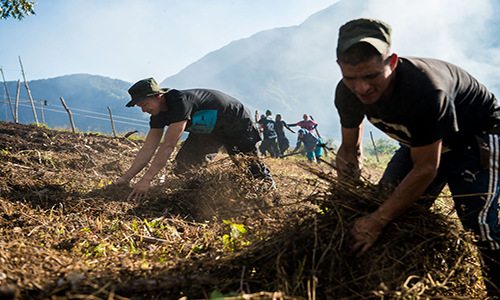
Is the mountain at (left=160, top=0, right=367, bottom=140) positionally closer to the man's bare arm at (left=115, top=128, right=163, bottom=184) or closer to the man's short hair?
the man's bare arm at (left=115, top=128, right=163, bottom=184)

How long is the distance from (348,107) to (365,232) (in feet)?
2.69

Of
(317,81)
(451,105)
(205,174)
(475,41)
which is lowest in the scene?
(205,174)

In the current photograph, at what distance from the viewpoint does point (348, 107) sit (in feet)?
6.72

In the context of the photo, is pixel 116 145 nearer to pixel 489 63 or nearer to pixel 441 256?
pixel 441 256

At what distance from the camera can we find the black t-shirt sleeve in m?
2.00

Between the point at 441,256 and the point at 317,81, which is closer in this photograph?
the point at 441,256

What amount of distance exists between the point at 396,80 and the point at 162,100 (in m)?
2.61

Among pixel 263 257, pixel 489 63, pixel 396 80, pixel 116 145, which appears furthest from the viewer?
pixel 489 63

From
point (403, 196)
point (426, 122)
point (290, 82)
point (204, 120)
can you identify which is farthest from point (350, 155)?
point (290, 82)

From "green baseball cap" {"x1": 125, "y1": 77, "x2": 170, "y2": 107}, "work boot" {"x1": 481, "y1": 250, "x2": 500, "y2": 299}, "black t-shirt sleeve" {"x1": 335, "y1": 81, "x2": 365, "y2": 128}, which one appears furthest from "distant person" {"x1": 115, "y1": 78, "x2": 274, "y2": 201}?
"work boot" {"x1": 481, "y1": 250, "x2": 500, "y2": 299}

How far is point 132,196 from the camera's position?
3494mm

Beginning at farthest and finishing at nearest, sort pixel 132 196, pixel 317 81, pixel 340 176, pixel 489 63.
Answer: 1. pixel 317 81
2. pixel 489 63
3. pixel 132 196
4. pixel 340 176

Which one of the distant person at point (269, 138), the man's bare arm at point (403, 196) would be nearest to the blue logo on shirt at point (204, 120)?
the man's bare arm at point (403, 196)

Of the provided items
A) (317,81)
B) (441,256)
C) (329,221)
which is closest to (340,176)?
(329,221)
